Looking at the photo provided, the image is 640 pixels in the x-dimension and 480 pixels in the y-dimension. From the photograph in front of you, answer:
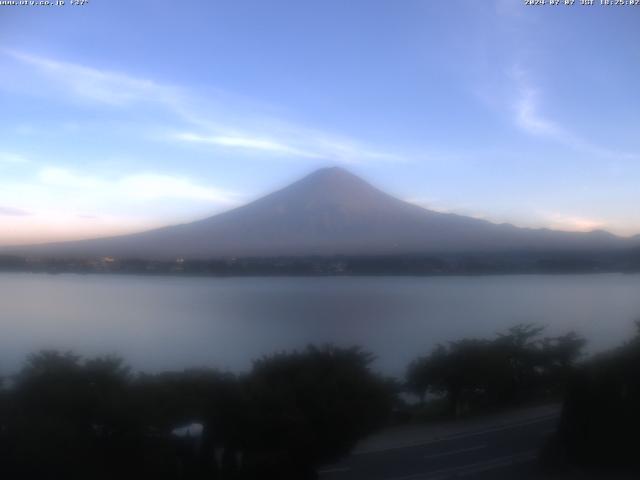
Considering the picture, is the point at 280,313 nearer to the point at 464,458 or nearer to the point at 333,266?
the point at 333,266

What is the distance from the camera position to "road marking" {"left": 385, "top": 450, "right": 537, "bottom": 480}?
16.3 ft

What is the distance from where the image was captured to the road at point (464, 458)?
4.99 m

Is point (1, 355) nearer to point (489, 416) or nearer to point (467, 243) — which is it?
point (489, 416)

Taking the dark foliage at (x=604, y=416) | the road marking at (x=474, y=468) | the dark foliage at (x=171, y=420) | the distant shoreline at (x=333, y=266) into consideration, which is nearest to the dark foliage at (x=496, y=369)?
the dark foliage at (x=604, y=416)

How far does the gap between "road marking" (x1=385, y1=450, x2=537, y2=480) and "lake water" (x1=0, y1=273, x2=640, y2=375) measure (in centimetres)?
172

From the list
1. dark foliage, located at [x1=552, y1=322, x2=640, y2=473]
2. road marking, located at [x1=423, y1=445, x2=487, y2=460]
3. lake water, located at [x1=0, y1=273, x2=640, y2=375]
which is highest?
lake water, located at [x1=0, y1=273, x2=640, y2=375]

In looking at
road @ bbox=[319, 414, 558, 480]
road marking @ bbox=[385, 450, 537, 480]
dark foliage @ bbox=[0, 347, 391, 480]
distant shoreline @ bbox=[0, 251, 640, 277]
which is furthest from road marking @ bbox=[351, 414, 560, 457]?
distant shoreline @ bbox=[0, 251, 640, 277]

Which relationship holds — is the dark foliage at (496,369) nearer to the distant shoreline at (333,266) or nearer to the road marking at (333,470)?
the distant shoreline at (333,266)

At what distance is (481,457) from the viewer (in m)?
5.20

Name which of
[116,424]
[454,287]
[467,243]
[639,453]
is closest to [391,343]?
[454,287]

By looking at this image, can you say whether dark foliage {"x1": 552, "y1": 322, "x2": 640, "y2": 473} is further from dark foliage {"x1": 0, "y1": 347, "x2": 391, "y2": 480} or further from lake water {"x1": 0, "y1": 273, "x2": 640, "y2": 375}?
dark foliage {"x1": 0, "y1": 347, "x2": 391, "y2": 480}

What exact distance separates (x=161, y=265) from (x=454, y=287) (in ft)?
13.6

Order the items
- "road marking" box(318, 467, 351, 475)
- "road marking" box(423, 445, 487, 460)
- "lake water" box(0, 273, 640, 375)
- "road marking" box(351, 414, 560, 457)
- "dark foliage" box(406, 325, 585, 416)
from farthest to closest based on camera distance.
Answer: "lake water" box(0, 273, 640, 375), "dark foliage" box(406, 325, 585, 416), "road marking" box(351, 414, 560, 457), "road marking" box(423, 445, 487, 460), "road marking" box(318, 467, 351, 475)

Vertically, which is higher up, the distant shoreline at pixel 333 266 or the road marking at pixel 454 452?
the distant shoreline at pixel 333 266
